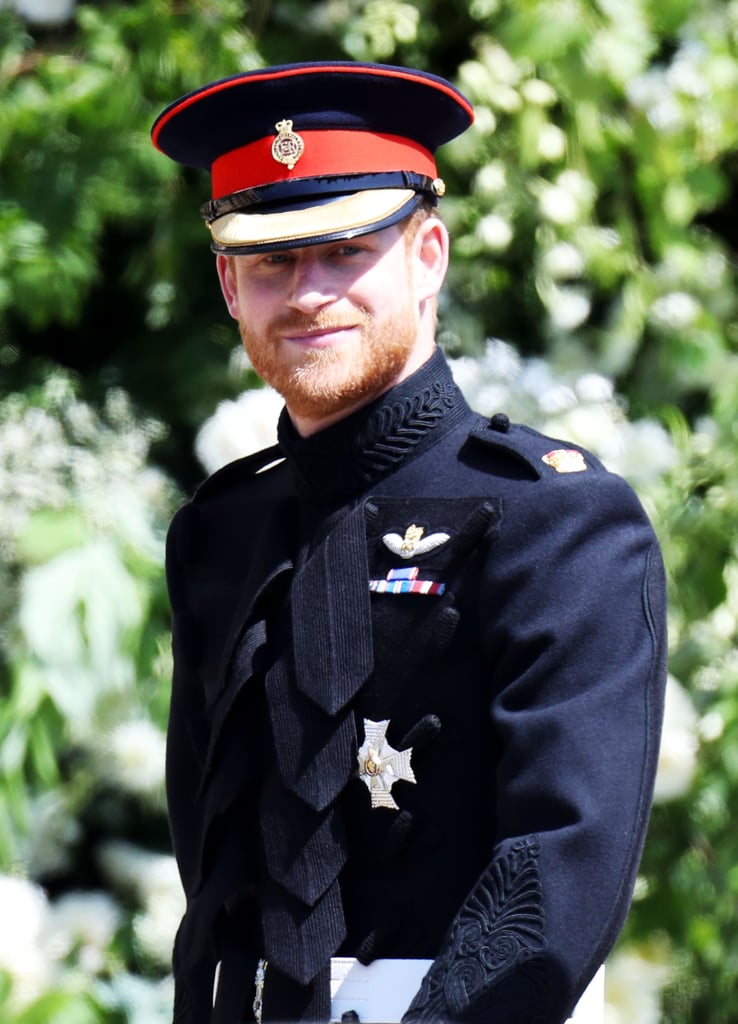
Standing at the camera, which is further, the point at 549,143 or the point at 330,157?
the point at 549,143

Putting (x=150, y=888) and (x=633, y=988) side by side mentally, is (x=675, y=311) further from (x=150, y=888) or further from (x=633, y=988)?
(x=150, y=888)

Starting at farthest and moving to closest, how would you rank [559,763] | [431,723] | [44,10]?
1. [44,10]
2. [431,723]
3. [559,763]

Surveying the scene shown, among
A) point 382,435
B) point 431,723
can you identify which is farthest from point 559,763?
point 382,435

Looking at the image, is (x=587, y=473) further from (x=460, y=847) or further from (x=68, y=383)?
(x=68, y=383)

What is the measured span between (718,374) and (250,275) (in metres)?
1.98

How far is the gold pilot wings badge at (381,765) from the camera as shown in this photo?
1.65 meters

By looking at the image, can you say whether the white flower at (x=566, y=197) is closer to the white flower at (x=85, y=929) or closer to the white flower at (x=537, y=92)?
the white flower at (x=537, y=92)

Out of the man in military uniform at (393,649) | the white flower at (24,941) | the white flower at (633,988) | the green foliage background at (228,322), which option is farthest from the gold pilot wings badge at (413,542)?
the white flower at (633,988)

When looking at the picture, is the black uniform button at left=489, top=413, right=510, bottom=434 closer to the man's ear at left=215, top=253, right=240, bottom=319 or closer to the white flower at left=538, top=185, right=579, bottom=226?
the man's ear at left=215, top=253, right=240, bottom=319

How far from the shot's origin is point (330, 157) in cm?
176

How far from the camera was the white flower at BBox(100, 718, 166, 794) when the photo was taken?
3.12 meters

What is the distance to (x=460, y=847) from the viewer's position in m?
1.64

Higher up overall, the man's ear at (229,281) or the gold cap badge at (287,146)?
the gold cap badge at (287,146)

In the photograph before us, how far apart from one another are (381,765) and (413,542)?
0.23m
